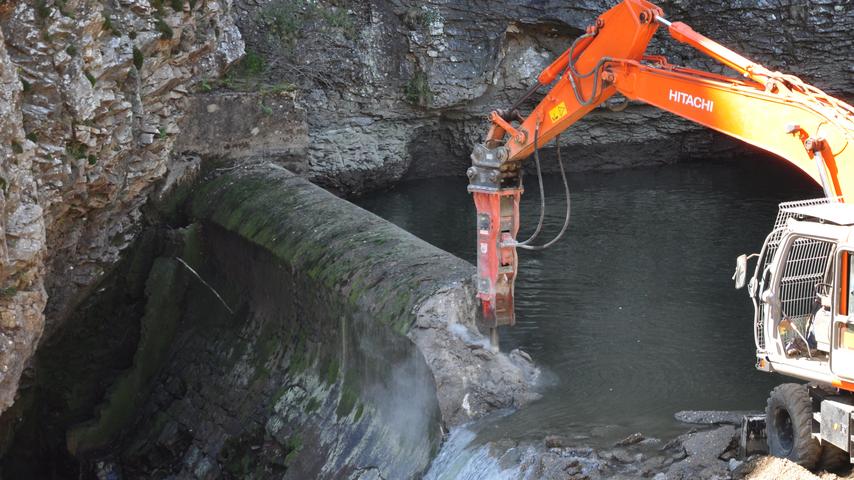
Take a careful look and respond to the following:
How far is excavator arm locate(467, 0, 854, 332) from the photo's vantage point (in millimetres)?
7141

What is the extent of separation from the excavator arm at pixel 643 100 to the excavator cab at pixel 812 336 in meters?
0.28

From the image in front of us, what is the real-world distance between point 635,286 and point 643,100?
16.9 ft

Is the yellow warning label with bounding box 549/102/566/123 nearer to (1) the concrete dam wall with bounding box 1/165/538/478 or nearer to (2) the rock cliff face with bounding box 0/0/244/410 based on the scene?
(1) the concrete dam wall with bounding box 1/165/538/478

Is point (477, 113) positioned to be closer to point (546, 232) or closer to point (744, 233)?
point (546, 232)

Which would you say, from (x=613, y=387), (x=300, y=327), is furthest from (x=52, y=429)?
(x=613, y=387)

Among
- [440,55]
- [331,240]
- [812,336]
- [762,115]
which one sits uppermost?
[762,115]

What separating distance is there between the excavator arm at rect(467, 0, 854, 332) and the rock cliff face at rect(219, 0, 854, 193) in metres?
9.69

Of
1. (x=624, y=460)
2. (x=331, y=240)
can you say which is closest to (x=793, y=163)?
(x=624, y=460)

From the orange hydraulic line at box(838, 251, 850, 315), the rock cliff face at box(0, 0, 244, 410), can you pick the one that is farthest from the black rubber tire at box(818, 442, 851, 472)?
the rock cliff face at box(0, 0, 244, 410)

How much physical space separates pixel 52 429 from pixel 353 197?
851cm

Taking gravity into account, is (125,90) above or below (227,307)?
above

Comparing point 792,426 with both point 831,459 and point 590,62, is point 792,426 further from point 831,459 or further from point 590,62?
point 590,62

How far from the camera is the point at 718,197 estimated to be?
1880cm

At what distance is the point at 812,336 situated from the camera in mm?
7672
